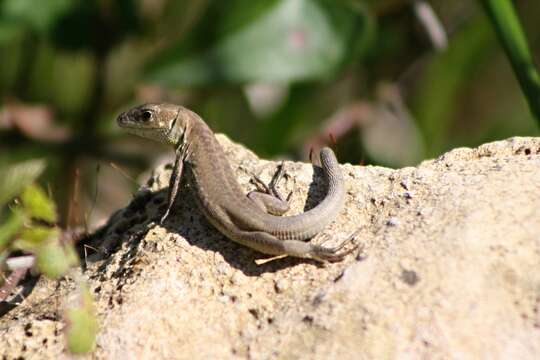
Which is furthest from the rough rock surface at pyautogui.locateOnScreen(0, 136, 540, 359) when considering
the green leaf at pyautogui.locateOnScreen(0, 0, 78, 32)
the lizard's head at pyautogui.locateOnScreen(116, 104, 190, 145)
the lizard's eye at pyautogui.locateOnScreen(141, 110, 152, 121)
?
the green leaf at pyautogui.locateOnScreen(0, 0, 78, 32)

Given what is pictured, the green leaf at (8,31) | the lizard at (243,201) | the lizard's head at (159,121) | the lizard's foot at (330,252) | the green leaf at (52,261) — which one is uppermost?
the green leaf at (8,31)

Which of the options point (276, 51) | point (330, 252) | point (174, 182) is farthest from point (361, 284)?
point (276, 51)

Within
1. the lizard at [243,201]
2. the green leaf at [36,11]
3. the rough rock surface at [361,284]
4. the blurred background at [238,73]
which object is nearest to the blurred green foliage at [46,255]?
the rough rock surface at [361,284]

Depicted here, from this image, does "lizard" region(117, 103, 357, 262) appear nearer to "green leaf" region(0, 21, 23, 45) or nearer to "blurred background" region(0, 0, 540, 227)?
"blurred background" region(0, 0, 540, 227)

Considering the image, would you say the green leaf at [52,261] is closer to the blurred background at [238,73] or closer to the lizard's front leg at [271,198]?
the lizard's front leg at [271,198]

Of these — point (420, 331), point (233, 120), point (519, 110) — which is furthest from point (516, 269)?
point (519, 110)
